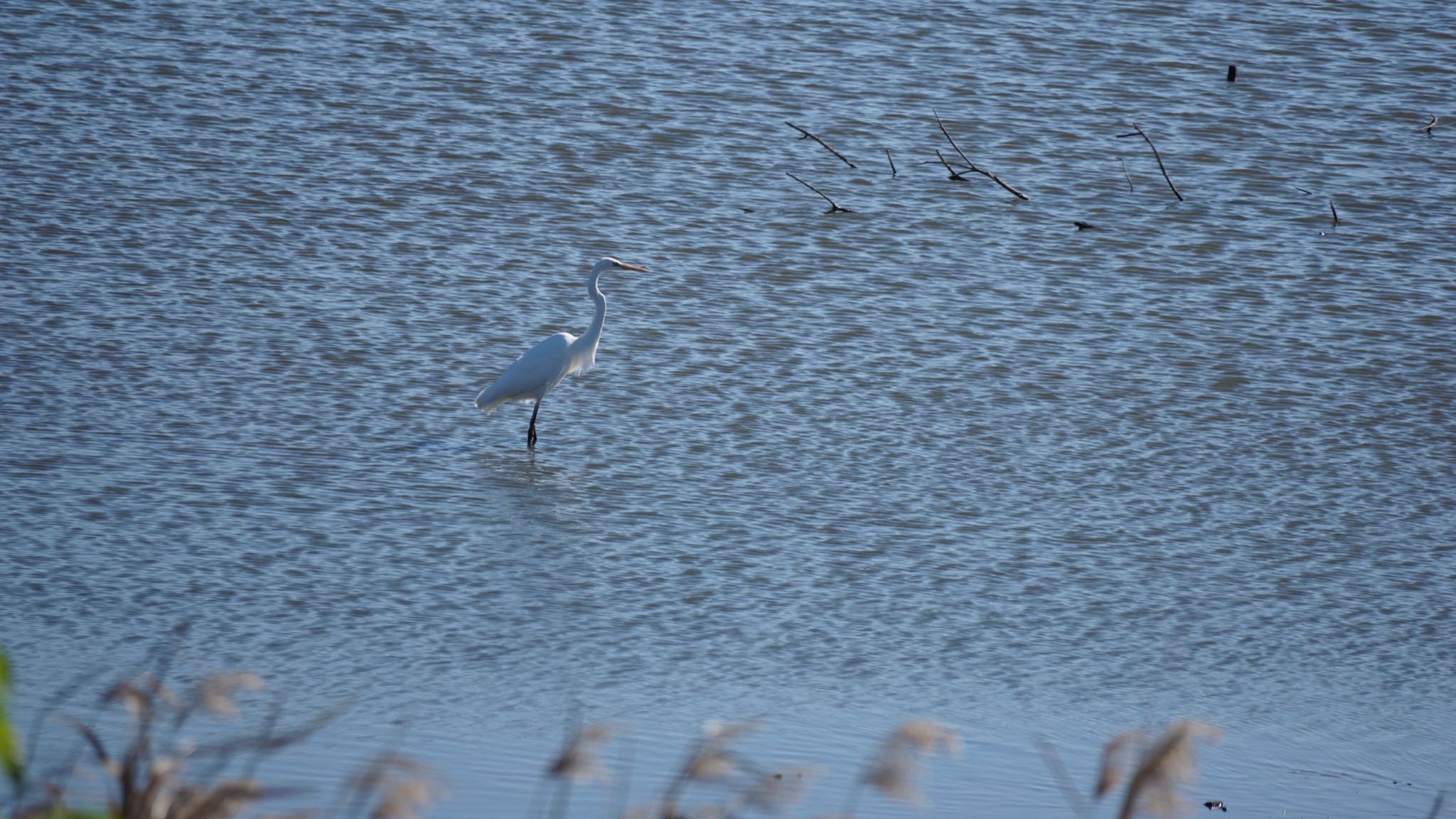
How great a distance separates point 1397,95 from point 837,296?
5690 mm

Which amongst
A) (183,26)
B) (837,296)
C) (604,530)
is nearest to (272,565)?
(604,530)

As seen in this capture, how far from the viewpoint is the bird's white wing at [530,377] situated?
761 centimetres

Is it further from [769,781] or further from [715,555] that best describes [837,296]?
[769,781]

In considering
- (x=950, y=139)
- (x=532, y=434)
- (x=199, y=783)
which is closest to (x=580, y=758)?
(x=199, y=783)

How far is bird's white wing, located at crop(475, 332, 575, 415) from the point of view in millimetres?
7613

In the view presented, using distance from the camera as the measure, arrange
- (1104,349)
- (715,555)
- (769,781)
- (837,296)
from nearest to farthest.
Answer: (769,781), (715,555), (1104,349), (837,296)

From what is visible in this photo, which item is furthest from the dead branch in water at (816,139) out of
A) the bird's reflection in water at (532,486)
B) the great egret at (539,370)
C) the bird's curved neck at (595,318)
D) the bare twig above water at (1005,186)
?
the bird's reflection in water at (532,486)

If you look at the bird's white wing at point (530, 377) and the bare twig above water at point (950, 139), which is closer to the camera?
the bird's white wing at point (530, 377)

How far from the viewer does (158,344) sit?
796 cm

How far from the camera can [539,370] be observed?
25.2 ft

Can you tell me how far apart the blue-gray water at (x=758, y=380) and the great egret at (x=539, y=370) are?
6.8 inches

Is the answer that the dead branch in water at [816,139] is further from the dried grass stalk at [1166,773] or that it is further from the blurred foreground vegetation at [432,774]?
the dried grass stalk at [1166,773]

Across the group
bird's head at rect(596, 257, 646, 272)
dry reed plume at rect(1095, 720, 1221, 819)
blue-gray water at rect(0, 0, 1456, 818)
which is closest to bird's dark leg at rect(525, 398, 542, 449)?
blue-gray water at rect(0, 0, 1456, 818)

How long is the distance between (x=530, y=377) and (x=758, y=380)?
3.64 feet
